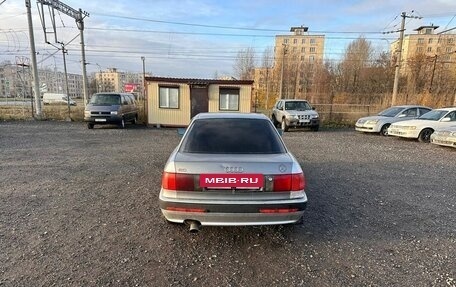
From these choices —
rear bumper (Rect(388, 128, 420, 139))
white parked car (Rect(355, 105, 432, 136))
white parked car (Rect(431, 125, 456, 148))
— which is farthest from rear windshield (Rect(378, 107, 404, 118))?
white parked car (Rect(431, 125, 456, 148))

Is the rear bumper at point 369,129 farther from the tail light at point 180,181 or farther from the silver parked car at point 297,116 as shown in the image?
the tail light at point 180,181

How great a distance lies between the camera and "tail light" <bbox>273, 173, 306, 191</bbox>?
300 centimetres

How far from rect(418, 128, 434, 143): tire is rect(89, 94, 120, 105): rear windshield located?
15046 mm

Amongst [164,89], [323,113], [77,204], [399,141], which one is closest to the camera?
[77,204]

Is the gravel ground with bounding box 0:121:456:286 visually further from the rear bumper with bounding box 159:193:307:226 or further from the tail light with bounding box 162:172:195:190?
the tail light with bounding box 162:172:195:190

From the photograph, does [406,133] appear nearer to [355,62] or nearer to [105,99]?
[105,99]

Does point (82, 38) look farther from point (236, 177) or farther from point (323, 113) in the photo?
point (236, 177)

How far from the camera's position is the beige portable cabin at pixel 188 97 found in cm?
1676

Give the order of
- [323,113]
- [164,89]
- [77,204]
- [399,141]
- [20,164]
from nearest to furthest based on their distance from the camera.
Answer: [77,204] < [20,164] < [399,141] < [164,89] < [323,113]

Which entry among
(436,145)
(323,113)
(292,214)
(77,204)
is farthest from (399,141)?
(77,204)

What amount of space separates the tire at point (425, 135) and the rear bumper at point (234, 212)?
11.7m

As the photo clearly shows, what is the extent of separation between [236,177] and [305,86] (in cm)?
4415

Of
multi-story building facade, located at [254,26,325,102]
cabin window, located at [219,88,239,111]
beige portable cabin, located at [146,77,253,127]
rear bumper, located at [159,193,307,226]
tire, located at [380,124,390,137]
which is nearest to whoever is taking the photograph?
rear bumper, located at [159,193,307,226]

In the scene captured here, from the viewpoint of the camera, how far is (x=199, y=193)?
299cm
